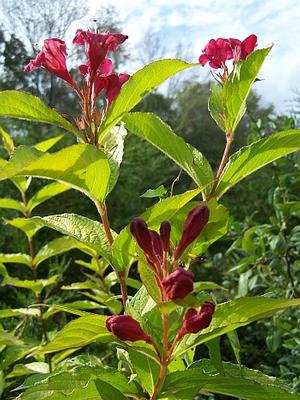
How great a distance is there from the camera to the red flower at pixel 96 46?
81 centimetres

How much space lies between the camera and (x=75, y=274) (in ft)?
16.8

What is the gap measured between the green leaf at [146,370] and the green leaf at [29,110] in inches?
11.9

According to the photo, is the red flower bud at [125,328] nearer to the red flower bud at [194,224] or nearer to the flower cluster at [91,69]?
the red flower bud at [194,224]

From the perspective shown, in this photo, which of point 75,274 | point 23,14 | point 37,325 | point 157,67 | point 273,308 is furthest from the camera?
point 23,14

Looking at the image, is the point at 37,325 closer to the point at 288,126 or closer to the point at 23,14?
the point at 288,126

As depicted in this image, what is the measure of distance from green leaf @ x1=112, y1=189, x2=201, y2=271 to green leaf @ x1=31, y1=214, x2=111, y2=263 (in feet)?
0.06

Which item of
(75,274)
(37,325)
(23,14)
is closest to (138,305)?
(37,325)

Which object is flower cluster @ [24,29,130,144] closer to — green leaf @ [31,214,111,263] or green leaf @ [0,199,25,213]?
green leaf @ [31,214,111,263]

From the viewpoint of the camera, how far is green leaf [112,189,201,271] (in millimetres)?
745

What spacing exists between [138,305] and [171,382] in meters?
0.11

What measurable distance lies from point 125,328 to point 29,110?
12.3 inches


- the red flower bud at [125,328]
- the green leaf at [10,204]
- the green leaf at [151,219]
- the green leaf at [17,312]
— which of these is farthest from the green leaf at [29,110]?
the green leaf at [10,204]

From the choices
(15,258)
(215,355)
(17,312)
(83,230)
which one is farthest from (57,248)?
(215,355)

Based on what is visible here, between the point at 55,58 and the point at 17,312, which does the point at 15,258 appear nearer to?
the point at 17,312
